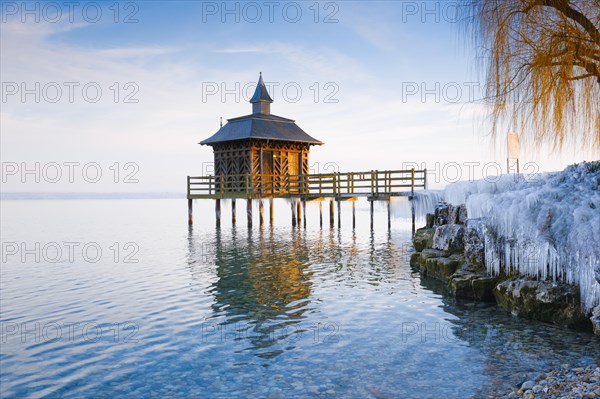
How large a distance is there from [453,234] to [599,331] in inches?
272

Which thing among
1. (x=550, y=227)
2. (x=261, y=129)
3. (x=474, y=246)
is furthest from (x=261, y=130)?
(x=550, y=227)

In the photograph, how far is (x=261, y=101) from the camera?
131ft

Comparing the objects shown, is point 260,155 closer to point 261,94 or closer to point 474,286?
point 261,94

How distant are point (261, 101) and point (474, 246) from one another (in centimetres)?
2900

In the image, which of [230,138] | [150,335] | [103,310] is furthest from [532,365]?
[230,138]

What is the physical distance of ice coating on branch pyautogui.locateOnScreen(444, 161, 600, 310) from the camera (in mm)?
9258

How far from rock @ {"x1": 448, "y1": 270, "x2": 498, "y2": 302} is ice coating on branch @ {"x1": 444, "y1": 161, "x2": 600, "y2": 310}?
0.35m

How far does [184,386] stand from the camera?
24.5ft

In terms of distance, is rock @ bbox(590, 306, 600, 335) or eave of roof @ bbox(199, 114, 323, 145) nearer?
rock @ bbox(590, 306, 600, 335)

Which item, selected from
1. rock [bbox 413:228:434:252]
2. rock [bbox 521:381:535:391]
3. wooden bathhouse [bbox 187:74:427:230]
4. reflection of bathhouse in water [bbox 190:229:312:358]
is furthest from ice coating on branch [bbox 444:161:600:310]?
wooden bathhouse [bbox 187:74:427:230]

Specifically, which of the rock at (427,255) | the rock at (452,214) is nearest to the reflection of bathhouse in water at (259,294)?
the rock at (427,255)

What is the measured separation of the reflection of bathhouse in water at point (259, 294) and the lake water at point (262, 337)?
0.06 m

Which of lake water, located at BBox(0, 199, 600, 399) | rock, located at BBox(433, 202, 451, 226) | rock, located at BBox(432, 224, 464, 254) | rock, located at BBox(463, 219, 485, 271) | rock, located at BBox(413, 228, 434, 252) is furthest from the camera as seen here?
rock, located at BBox(413, 228, 434, 252)

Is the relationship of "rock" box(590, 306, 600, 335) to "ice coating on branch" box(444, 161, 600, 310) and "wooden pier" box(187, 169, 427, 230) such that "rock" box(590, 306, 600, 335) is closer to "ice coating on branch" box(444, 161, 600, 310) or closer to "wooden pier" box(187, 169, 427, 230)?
"ice coating on branch" box(444, 161, 600, 310)
